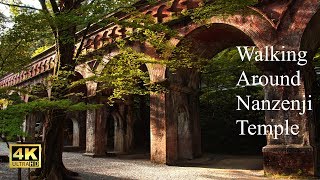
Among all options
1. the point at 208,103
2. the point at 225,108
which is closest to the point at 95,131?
the point at 208,103

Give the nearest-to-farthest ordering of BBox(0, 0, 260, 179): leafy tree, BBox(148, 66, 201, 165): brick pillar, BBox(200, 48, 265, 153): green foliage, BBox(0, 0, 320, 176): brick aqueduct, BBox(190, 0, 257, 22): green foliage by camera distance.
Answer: BBox(0, 0, 260, 179): leafy tree → BBox(190, 0, 257, 22): green foliage → BBox(0, 0, 320, 176): brick aqueduct → BBox(148, 66, 201, 165): brick pillar → BBox(200, 48, 265, 153): green foliage

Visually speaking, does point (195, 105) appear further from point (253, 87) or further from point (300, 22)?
point (300, 22)

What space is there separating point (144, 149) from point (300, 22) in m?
13.1

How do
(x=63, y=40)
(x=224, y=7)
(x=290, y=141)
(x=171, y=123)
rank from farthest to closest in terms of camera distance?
1. (x=171, y=123)
2. (x=290, y=141)
3. (x=63, y=40)
4. (x=224, y=7)

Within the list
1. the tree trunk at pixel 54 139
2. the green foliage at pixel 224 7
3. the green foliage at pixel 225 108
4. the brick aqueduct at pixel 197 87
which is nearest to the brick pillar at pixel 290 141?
the brick aqueduct at pixel 197 87

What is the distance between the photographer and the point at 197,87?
1485 centimetres

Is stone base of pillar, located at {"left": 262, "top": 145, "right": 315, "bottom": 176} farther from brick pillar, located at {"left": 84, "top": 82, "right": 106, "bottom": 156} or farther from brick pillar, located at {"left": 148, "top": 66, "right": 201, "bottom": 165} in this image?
brick pillar, located at {"left": 84, "top": 82, "right": 106, "bottom": 156}

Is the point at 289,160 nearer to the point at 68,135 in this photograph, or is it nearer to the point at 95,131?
the point at 95,131

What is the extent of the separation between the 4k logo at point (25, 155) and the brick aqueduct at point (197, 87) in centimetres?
368

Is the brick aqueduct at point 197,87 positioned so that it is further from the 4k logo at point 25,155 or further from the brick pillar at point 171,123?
the 4k logo at point 25,155

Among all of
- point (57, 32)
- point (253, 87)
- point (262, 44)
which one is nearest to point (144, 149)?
point (253, 87)

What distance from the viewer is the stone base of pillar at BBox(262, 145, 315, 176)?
868cm

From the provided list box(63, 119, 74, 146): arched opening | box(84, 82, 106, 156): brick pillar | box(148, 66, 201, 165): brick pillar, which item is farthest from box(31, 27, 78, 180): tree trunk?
box(63, 119, 74, 146): arched opening

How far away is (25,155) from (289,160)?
22.7 feet
